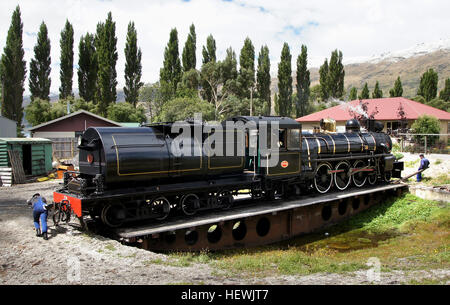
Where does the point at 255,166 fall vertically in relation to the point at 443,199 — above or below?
above

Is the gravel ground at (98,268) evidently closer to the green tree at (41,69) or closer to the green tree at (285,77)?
the green tree at (41,69)

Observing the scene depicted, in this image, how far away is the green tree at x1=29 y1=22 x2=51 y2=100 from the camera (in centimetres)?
4741

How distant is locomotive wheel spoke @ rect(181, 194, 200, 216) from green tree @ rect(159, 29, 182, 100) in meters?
40.9

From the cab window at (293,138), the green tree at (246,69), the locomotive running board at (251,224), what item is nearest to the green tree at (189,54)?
the green tree at (246,69)

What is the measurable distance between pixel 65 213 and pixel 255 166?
657cm

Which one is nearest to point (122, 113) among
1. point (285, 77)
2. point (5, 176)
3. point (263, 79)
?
point (263, 79)

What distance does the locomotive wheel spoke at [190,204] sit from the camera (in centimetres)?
1200

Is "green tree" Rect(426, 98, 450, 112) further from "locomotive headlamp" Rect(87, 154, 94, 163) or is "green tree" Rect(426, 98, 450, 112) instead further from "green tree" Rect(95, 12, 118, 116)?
"locomotive headlamp" Rect(87, 154, 94, 163)

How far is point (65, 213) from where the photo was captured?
10680mm

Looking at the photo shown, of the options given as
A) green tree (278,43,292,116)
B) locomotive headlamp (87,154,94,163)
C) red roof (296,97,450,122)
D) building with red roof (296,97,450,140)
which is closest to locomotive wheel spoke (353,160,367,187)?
locomotive headlamp (87,154,94,163)

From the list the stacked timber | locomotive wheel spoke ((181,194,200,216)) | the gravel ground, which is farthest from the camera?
the stacked timber

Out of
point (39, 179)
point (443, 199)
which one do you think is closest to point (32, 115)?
point (39, 179)

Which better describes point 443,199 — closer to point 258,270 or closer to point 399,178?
point 399,178
